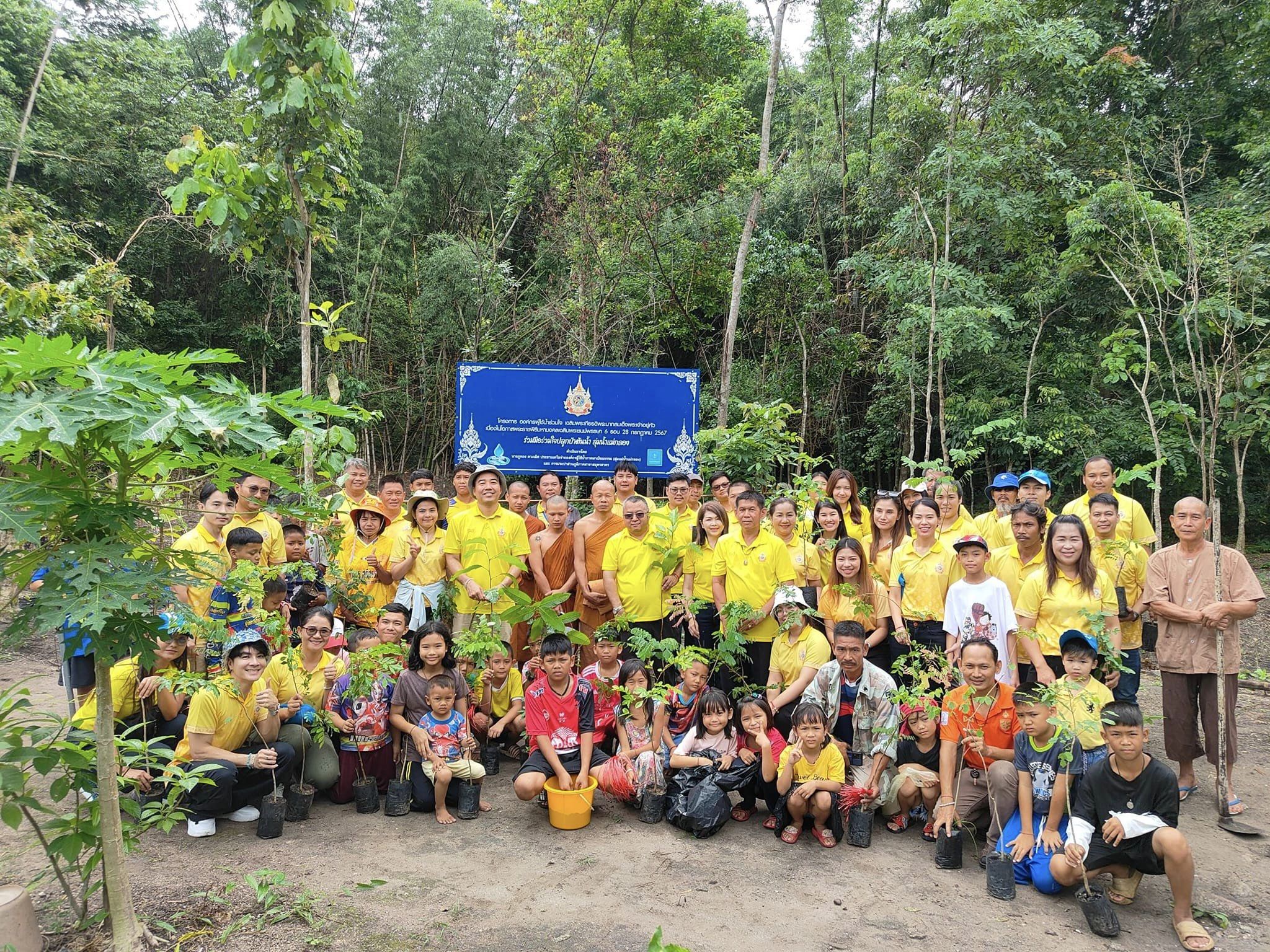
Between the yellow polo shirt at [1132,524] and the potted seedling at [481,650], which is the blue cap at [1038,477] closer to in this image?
the yellow polo shirt at [1132,524]

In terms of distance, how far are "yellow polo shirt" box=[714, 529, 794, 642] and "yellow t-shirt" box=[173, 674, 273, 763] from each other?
2560 millimetres

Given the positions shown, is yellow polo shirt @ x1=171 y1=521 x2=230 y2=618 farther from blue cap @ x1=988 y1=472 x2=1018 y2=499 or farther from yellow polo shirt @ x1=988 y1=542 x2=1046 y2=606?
blue cap @ x1=988 y1=472 x2=1018 y2=499

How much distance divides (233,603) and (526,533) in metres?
1.80

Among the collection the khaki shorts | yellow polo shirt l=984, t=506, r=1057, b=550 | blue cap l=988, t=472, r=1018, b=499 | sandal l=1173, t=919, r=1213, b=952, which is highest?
blue cap l=988, t=472, r=1018, b=499

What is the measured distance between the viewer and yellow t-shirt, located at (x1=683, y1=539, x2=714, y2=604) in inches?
196

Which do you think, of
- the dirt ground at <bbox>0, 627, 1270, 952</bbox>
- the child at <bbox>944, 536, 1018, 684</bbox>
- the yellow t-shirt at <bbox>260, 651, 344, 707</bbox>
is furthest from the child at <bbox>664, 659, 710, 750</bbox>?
the yellow t-shirt at <bbox>260, 651, 344, 707</bbox>

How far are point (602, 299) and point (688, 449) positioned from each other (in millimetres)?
4412

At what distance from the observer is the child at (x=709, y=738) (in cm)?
402

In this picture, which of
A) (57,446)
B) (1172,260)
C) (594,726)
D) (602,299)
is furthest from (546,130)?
(57,446)

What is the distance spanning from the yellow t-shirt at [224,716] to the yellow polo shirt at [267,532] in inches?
41.5

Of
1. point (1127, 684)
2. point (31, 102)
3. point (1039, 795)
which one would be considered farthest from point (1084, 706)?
point (31, 102)

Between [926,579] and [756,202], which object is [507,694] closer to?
[926,579]

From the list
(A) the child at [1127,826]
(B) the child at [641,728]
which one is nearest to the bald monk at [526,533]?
(B) the child at [641,728]

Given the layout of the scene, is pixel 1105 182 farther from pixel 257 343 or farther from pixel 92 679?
pixel 257 343
